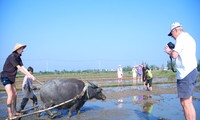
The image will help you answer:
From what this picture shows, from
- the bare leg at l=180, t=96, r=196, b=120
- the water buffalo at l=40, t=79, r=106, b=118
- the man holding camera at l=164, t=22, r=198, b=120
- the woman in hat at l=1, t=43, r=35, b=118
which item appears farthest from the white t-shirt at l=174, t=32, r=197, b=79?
the water buffalo at l=40, t=79, r=106, b=118

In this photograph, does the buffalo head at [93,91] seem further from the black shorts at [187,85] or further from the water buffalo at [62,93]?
the black shorts at [187,85]

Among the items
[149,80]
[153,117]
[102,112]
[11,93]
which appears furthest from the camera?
[149,80]

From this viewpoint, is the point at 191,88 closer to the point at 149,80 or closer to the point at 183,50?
the point at 183,50

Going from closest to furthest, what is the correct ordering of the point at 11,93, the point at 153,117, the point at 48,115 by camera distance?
the point at 11,93 → the point at 153,117 → the point at 48,115

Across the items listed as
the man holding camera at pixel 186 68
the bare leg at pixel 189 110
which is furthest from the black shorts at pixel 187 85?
the bare leg at pixel 189 110

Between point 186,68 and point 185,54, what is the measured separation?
301 mm

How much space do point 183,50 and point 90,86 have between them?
17.1 ft

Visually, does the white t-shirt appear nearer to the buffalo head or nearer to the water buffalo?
the water buffalo

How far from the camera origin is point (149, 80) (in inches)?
638

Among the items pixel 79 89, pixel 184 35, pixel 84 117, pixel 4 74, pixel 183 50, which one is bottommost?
pixel 84 117

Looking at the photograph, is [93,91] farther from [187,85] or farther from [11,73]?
[187,85]

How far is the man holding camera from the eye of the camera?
518 centimetres

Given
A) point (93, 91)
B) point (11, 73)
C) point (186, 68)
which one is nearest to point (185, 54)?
point (186, 68)

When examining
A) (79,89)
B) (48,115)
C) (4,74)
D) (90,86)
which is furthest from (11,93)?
(90,86)
